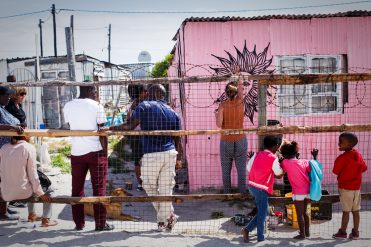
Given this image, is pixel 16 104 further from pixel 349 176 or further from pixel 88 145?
pixel 349 176

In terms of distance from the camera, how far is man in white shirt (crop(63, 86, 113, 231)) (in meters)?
4.41

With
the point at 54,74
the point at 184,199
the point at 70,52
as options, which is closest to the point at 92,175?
the point at 184,199

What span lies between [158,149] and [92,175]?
36.5 inches

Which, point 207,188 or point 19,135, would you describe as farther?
point 207,188

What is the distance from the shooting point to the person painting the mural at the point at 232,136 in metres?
6.01

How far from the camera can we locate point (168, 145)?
14.9ft

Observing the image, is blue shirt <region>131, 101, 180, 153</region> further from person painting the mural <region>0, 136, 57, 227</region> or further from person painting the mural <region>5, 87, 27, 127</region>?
person painting the mural <region>5, 87, 27, 127</region>

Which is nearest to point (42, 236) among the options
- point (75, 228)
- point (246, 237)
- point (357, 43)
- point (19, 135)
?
point (75, 228)

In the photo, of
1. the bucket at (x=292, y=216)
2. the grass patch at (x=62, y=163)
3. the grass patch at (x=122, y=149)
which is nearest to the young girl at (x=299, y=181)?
the bucket at (x=292, y=216)

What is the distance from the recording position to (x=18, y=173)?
4367 millimetres

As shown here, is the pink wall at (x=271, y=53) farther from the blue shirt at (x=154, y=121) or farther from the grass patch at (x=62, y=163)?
the grass patch at (x=62, y=163)

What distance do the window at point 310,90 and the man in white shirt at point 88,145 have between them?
4577mm

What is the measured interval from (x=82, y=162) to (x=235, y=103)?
289 cm

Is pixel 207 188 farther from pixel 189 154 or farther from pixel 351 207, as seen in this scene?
pixel 351 207
